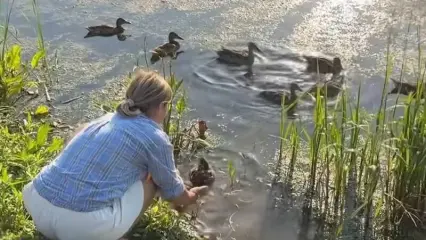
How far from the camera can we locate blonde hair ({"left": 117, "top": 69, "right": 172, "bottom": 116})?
13.4ft

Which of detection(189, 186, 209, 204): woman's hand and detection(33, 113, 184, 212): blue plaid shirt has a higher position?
detection(33, 113, 184, 212): blue plaid shirt

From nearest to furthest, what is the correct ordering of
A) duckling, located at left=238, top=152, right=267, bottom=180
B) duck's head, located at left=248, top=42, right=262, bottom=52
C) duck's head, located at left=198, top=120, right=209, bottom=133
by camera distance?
duckling, located at left=238, top=152, right=267, bottom=180 → duck's head, located at left=198, top=120, right=209, bottom=133 → duck's head, located at left=248, top=42, right=262, bottom=52

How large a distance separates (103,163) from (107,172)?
0.19ft

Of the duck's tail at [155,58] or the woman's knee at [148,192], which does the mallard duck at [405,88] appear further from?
the woman's knee at [148,192]

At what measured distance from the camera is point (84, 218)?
400 centimetres

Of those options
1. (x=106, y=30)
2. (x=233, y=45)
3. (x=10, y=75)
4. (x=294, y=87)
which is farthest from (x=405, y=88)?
(x=10, y=75)

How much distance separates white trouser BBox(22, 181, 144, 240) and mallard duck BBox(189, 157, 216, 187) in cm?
125

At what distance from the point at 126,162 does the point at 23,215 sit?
36.1 inches

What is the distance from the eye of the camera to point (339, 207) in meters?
5.07

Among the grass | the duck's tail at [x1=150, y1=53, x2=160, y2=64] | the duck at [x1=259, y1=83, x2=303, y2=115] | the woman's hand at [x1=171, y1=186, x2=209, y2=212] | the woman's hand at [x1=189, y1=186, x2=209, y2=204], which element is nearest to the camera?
the woman's hand at [x1=171, y1=186, x2=209, y2=212]

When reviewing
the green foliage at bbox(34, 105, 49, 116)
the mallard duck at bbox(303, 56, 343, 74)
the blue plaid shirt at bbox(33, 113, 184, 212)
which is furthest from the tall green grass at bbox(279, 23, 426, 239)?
the green foliage at bbox(34, 105, 49, 116)

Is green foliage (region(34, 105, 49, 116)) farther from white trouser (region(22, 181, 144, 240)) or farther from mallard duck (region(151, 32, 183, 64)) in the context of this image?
white trouser (region(22, 181, 144, 240))

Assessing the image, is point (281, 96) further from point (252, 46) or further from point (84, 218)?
point (84, 218)

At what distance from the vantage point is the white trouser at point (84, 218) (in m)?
4.00
